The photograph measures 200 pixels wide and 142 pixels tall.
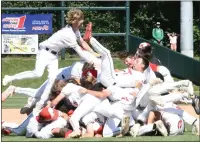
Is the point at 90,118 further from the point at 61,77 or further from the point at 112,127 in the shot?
the point at 61,77

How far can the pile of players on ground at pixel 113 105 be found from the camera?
33.4 ft

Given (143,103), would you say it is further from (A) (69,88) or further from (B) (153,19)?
(B) (153,19)

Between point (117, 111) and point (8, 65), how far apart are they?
17202 millimetres

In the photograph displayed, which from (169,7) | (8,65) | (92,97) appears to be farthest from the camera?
(169,7)

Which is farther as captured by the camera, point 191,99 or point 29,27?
point 29,27

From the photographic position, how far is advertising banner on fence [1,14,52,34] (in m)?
27.2

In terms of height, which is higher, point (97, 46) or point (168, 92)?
point (97, 46)

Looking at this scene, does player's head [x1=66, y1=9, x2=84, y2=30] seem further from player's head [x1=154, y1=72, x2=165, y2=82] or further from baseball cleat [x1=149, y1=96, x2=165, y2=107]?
baseball cleat [x1=149, y1=96, x2=165, y2=107]

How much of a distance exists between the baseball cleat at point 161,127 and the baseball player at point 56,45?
1970mm

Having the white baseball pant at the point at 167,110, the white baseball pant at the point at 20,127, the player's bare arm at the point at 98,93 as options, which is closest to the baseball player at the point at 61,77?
the white baseball pant at the point at 20,127

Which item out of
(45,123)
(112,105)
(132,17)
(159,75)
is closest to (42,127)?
(45,123)

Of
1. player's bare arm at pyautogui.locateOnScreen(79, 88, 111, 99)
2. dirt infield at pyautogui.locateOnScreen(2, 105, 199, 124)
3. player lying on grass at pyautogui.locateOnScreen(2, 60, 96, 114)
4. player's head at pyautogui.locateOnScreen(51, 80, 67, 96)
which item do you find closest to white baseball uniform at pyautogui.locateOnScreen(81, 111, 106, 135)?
player's bare arm at pyautogui.locateOnScreen(79, 88, 111, 99)

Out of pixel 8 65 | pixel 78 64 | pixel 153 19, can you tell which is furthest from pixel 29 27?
pixel 78 64

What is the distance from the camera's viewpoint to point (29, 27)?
89.7 ft
